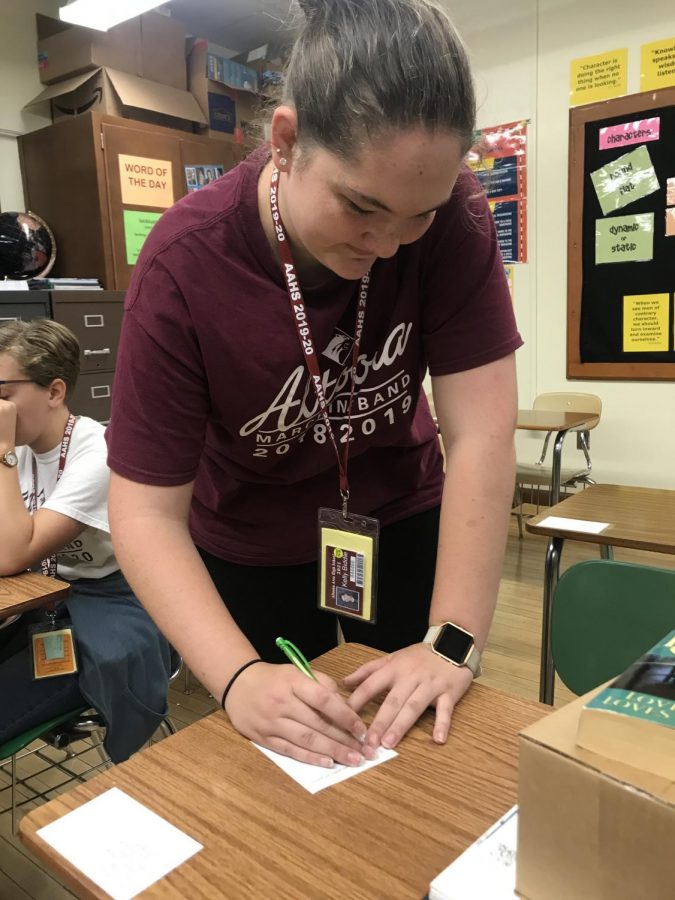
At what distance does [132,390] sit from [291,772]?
1.47ft

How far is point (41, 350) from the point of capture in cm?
180

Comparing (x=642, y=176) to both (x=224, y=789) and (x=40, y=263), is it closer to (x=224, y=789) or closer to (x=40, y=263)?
(x=40, y=263)

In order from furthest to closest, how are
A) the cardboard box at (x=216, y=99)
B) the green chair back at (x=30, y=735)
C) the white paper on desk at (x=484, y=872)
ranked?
the cardboard box at (x=216, y=99) < the green chair back at (x=30, y=735) < the white paper on desk at (x=484, y=872)

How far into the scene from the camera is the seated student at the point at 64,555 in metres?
1.52

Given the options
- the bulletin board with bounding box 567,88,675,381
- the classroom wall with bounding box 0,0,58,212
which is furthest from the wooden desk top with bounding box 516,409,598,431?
the classroom wall with bounding box 0,0,58,212

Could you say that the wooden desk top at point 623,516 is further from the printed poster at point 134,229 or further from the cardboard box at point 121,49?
the cardboard box at point 121,49

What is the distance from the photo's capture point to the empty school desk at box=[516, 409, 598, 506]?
3293 mm

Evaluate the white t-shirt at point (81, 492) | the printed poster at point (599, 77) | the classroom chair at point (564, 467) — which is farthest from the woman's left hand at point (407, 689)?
the printed poster at point (599, 77)

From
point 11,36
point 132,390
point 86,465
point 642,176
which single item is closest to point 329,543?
point 132,390

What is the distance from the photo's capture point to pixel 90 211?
369 centimetres

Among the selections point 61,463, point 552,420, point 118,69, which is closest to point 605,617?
point 61,463

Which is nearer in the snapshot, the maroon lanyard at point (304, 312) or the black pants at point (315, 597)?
the maroon lanyard at point (304, 312)

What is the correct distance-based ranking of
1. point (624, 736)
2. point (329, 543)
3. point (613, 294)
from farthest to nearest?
point (613, 294), point (329, 543), point (624, 736)

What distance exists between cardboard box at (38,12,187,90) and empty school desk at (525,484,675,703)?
3276 mm
